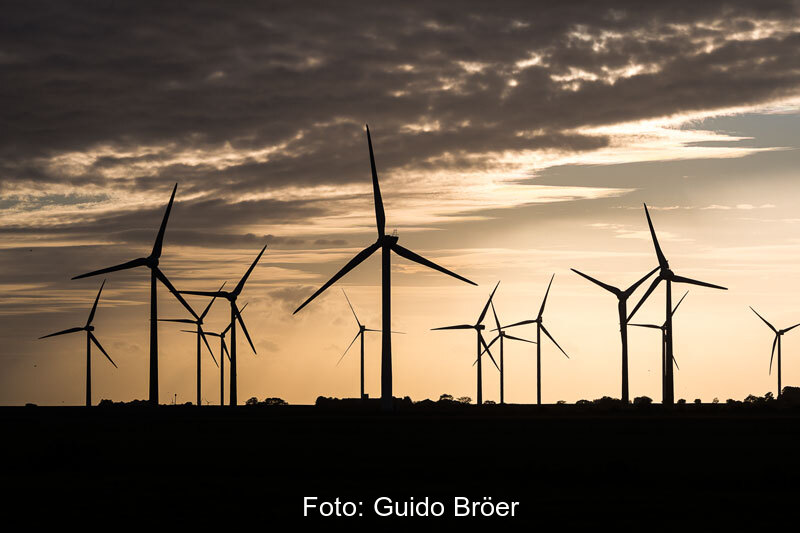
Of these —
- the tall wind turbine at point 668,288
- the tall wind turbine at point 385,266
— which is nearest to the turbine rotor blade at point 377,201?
the tall wind turbine at point 385,266

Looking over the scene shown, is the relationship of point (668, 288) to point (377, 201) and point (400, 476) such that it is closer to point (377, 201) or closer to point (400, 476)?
point (377, 201)

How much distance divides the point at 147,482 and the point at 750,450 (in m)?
38.1

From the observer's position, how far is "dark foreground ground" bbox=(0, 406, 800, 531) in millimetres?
37656

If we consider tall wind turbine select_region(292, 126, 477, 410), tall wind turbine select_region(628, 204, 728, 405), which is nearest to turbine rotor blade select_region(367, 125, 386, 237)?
tall wind turbine select_region(292, 126, 477, 410)

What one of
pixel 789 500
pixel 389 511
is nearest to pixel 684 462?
pixel 789 500

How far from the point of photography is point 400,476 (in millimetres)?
51438

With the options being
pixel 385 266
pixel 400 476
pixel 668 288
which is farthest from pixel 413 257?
pixel 400 476

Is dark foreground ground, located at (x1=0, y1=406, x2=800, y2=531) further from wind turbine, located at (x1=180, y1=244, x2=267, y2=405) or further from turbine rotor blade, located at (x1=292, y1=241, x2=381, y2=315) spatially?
wind turbine, located at (x1=180, y1=244, x2=267, y2=405)

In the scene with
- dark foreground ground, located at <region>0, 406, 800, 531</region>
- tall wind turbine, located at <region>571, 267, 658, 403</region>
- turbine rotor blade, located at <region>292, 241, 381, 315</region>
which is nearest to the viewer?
dark foreground ground, located at <region>0, 406, 800, 531</region>

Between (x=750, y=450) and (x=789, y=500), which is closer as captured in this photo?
(x=789, y=500)

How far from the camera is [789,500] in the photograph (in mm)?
42094

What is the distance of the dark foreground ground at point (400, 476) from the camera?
37.7 meters

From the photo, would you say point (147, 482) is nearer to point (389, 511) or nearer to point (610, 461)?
point (389, 511)

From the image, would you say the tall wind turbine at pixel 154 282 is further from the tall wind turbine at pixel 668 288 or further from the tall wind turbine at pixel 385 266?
the tall wind turbine at pixel 668 288
